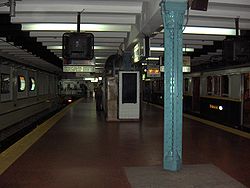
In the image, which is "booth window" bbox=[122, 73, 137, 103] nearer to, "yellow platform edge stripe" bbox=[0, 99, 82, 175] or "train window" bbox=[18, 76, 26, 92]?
"yellow platform edge stripe" bbox=[0, 99, 82, 175]

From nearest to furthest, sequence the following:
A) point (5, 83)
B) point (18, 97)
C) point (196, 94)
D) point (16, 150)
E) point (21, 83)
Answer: point (16, 150), point (5, 83), point (18, 97), point (21, 83), point (196, 94)

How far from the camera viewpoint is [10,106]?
13.8 meters

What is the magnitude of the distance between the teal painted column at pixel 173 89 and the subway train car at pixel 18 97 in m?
6.64

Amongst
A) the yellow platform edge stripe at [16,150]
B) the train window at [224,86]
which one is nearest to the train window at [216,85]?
the train window at [224,86]

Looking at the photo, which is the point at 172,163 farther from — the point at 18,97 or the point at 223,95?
the point at 18,97

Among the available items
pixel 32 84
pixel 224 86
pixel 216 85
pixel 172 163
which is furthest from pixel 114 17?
pixel 32 84

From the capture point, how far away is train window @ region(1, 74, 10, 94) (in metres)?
12.6

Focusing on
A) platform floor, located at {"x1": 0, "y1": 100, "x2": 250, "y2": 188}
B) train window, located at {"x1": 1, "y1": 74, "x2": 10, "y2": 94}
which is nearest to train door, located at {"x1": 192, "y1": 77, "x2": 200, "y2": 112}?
platform floor, located at {"x1": 0, "y1": 100, "x2": 250, "y2": 188}

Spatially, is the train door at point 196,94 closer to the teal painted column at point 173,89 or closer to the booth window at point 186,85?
the booth window at point 186,85

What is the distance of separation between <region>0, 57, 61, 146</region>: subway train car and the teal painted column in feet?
21.8

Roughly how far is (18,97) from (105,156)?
10.2m

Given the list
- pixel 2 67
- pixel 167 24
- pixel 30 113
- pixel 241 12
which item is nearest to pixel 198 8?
pixel 167 24

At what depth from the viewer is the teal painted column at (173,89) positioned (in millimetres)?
5461

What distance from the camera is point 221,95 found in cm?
1354
